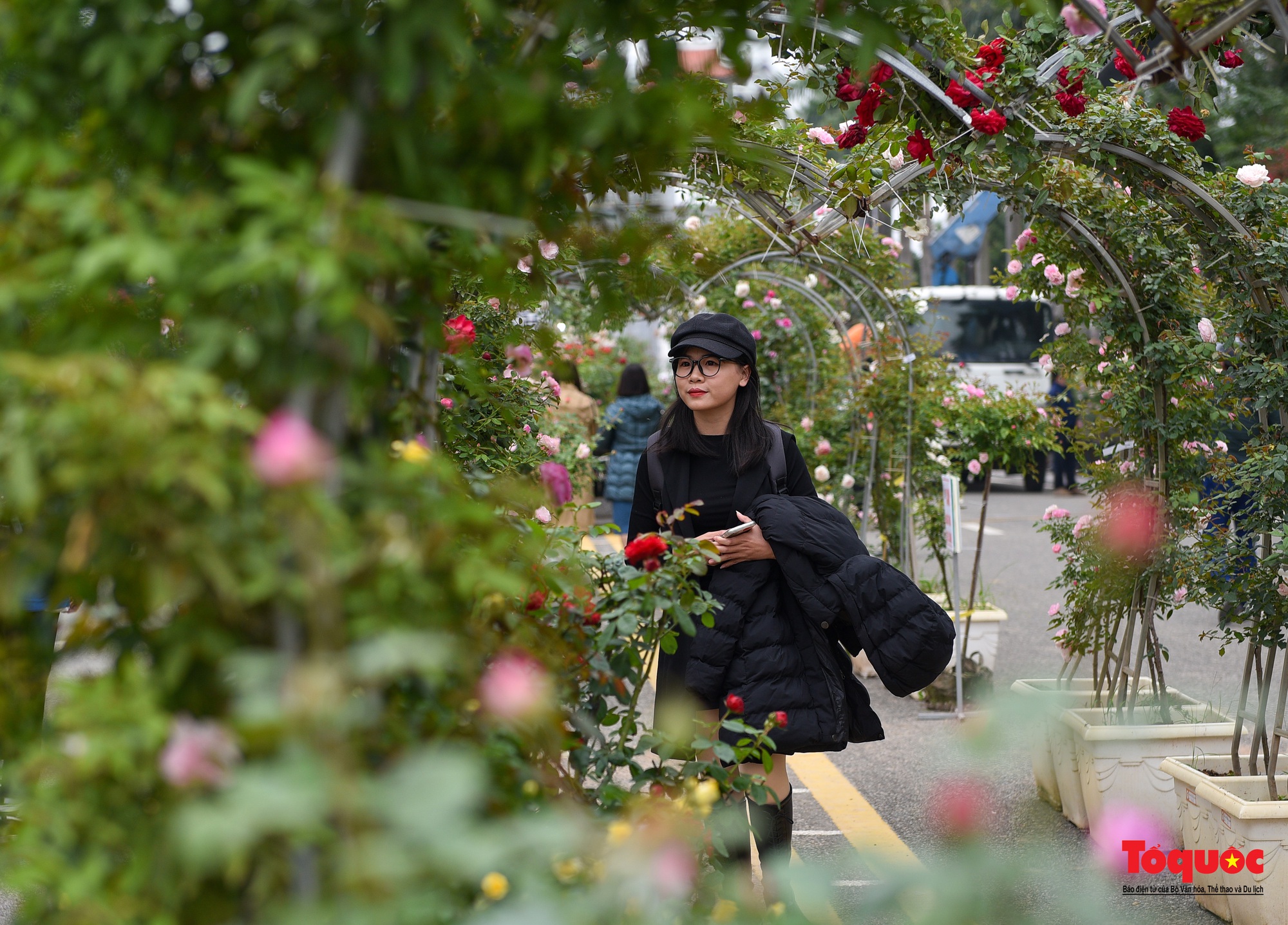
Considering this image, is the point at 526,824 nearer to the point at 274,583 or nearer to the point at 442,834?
the point at 442,834

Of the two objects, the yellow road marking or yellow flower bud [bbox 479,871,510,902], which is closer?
yellow flower bud [bbox 479,871,510,902]

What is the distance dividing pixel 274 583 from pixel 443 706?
0.36m

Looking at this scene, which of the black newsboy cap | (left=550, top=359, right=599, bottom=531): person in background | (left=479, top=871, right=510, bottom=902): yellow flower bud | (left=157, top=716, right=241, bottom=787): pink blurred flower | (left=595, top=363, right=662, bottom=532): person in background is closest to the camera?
(left=157, top=716, right=241, bottom=787): pink blurred flower

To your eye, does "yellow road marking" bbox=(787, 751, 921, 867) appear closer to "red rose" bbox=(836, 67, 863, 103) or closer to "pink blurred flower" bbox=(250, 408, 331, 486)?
"red rose" bbox=(836, 67, 863, 103)

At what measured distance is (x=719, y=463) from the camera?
285cm

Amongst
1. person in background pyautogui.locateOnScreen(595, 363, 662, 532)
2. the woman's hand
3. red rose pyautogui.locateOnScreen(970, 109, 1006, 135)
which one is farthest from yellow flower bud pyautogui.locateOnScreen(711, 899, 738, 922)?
person in background pyautogui.locateOnScreen(595, 363, 662, 532)

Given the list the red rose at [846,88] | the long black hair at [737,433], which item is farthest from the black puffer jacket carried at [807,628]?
the red rose at [846,88]

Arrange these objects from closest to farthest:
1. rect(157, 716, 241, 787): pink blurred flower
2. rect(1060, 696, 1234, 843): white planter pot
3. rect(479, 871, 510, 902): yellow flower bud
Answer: rect(157, 716, 241, 787): pink blurred flower, rect(479, 871, 510, 902): yellow flower bud, rect(1060, 696, 1234, 843): white planter pot

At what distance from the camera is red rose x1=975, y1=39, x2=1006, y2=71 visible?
2619 millimetres

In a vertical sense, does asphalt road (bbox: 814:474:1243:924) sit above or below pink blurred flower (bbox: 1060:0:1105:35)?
below

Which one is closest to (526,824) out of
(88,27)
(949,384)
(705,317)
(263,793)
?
(263,793)

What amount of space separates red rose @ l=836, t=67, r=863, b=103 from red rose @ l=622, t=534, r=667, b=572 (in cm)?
142

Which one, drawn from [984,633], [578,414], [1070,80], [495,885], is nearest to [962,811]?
[495,885]

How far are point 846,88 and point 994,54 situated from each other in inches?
14.2
